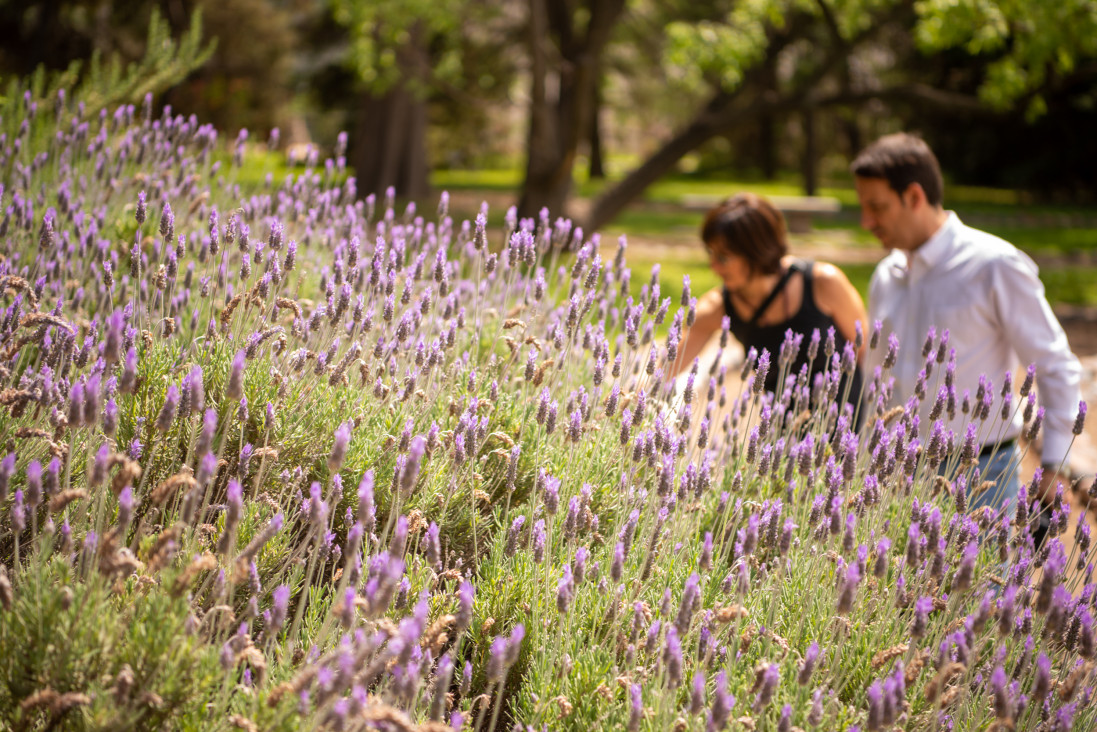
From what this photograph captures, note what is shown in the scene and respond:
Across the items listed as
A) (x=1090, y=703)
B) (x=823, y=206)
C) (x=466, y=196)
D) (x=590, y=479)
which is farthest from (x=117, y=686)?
(x=466, y=196)

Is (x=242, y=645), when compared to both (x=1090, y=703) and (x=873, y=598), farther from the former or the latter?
(x=1090, y=703)

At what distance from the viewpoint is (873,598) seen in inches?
86.3

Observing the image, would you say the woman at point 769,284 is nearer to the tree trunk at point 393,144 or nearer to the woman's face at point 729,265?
the woman's face at point 729,265

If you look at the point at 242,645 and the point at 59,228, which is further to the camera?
the point at 59,228

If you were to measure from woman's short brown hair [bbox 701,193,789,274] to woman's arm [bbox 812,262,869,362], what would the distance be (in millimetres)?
226

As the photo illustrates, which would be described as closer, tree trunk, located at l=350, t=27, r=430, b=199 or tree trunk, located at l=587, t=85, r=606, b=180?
tree trunk, located at l=350, t=27, r=430, b=199

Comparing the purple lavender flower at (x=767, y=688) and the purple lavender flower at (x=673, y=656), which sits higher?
the purple lavender flower at (x=673, y=656)

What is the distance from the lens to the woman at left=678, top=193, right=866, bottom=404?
13.0ft

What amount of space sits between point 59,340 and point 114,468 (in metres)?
0.34

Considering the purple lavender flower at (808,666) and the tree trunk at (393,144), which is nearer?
the purple lavender flower at (808,666)

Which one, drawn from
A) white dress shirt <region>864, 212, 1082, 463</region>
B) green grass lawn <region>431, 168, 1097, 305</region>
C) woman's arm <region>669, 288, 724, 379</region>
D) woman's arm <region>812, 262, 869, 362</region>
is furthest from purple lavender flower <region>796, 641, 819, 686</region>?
green grass lawn <region>431, 168, 1097, 305</region>

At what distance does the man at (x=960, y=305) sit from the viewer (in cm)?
310

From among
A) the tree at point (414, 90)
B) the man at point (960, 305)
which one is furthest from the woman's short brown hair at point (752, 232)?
the tree at point (414, 90)

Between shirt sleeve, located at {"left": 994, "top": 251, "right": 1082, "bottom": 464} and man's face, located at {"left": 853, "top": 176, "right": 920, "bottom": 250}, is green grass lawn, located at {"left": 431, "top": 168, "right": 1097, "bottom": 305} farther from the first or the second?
shirt sleeve, located at {"left": 994, "top": 251, "right": 1082, "bottom": 464}
